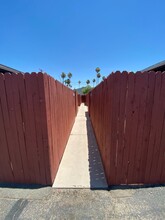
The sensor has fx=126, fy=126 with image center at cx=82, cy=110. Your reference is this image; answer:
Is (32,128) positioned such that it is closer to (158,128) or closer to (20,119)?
(20,119)

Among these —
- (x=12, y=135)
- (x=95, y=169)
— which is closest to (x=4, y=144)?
(x=12, y=135)

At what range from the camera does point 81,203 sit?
7.05 ft

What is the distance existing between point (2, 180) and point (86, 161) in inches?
78.9

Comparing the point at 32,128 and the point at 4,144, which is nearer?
the point at 32,128

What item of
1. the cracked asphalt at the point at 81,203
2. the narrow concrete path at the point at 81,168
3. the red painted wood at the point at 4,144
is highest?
the red painted wood at the point at 4,144

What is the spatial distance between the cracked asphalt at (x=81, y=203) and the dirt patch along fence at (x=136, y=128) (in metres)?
0.30

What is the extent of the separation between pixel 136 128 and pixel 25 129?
6.90 feet

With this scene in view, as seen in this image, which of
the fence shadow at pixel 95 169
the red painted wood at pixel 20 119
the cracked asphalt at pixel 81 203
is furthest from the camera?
the fence shadow at pixel 95 169

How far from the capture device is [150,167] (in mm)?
2584

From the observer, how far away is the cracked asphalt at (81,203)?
194cm

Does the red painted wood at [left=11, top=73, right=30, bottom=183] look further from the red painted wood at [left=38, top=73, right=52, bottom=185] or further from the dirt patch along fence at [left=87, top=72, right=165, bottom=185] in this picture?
the dirt patch along fence at [left=87, top=72, right=165, bottom=185]

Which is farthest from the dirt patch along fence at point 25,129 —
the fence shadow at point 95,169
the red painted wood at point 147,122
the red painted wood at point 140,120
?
the red painted wood at point 147,122

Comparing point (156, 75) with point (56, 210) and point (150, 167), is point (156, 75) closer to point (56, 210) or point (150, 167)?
point (150, 167)

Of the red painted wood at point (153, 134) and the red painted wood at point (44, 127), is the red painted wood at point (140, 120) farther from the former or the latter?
the red painted wood at point (44, 127)
